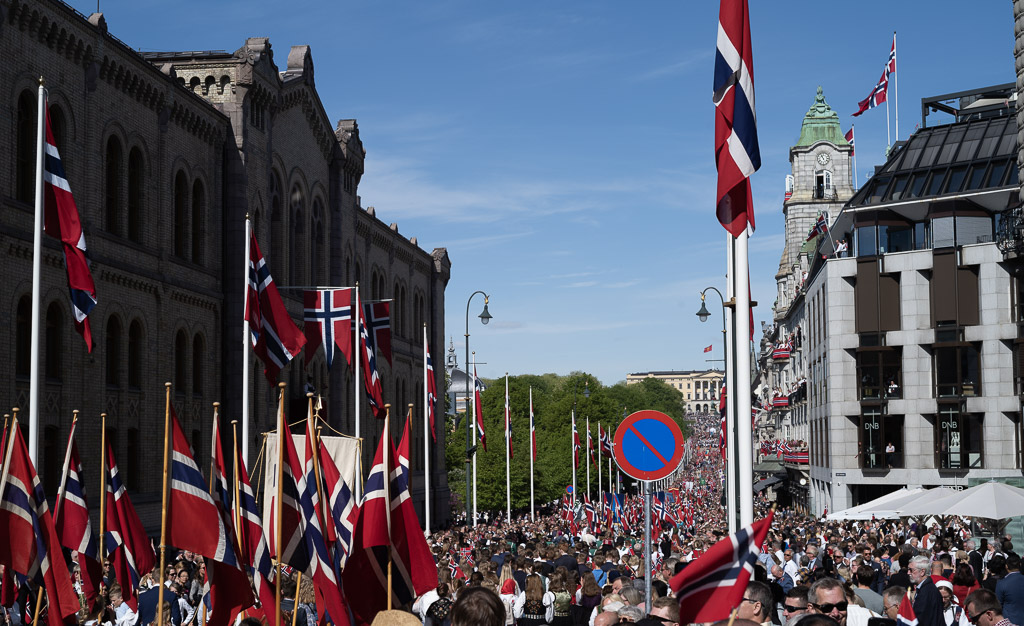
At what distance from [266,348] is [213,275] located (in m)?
13.7

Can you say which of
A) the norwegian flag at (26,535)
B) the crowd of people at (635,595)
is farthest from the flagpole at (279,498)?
the norwegian flag at (26,535)

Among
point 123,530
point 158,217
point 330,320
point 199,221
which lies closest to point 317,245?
point 199,221

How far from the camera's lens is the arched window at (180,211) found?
3462 centimetres

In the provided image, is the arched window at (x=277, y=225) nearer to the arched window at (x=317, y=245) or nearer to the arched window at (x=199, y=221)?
the arched window at (x=317, y=245)

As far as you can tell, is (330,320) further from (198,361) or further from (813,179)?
(813,179)

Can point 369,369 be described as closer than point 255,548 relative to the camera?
No

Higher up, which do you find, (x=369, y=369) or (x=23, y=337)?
(x=23, y=337)

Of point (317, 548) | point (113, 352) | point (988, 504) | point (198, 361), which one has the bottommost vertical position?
point (988, 504)

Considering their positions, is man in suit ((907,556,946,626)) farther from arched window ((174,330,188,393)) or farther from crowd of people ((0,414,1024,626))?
arched window ((174,330,188,393))

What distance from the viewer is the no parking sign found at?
35.5 feet

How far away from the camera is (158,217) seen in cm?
3322

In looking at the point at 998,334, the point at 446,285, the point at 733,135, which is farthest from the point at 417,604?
the point at 446,285

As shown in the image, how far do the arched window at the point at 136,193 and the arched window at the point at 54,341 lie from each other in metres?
4.25

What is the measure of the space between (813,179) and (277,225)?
312 feet
